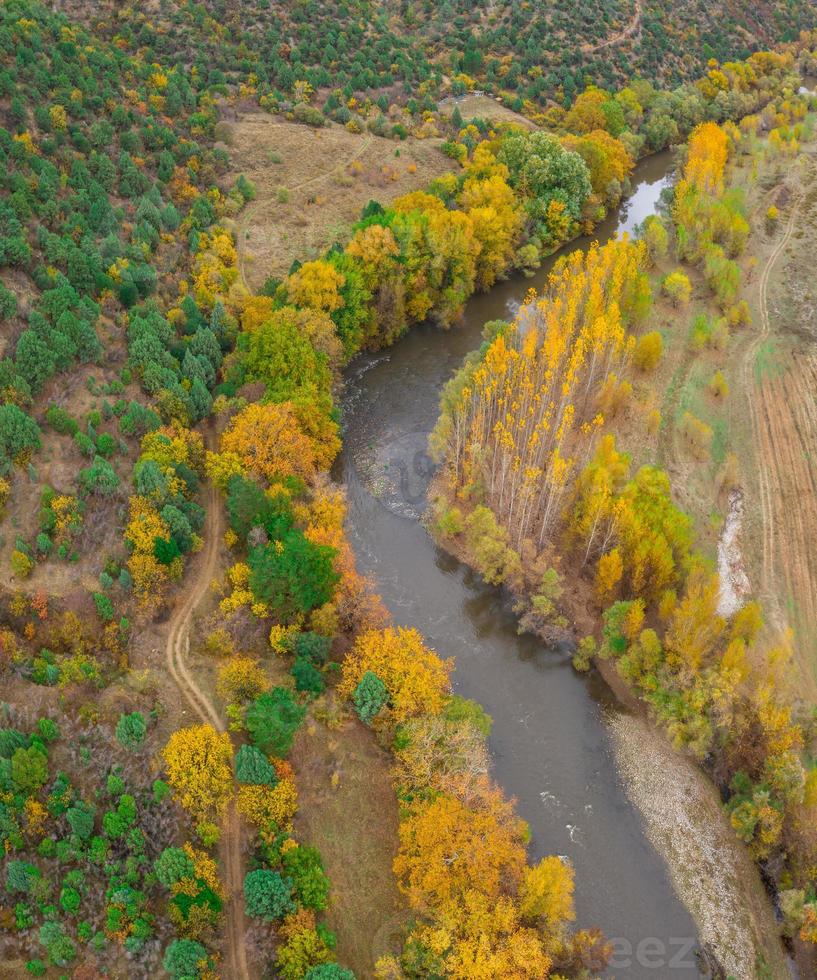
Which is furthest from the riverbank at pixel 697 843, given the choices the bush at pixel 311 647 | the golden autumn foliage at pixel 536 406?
the bush at pixel 311 647

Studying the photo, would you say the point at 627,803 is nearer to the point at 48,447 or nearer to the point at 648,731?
the point at 648,731

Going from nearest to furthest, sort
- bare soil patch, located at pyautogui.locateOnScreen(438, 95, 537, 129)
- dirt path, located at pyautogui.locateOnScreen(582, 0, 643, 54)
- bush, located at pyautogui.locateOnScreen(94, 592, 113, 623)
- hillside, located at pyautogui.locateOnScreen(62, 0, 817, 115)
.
Result: bush, located at pyautogui.locateOnScreen(94, 592, 113, 623), hillside, located at pyautogui.locateOnScreen(62, 0, 817, 115), bare soil patch, located at pyautogui.locateOnScreen(438, 95, 537, 129), dirt path, located at pyautogui.locateOnScreen(582, 0, 643, 54)

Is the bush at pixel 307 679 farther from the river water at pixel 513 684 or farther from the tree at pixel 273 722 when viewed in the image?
the river water at pixel 513 684

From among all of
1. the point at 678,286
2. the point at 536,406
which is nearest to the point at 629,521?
the point at 536,406

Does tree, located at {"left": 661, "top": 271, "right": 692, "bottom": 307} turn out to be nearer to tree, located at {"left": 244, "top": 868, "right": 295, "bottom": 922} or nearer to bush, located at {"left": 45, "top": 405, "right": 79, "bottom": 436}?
bush, located at {"left": 45, "top": 405, "right": 79, "bottom": 436}

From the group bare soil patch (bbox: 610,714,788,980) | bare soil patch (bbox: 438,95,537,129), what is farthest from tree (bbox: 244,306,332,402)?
bare soil patch (bbox: 438,95,537,129)

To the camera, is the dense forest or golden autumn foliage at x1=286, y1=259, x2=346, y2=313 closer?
the dense forest
